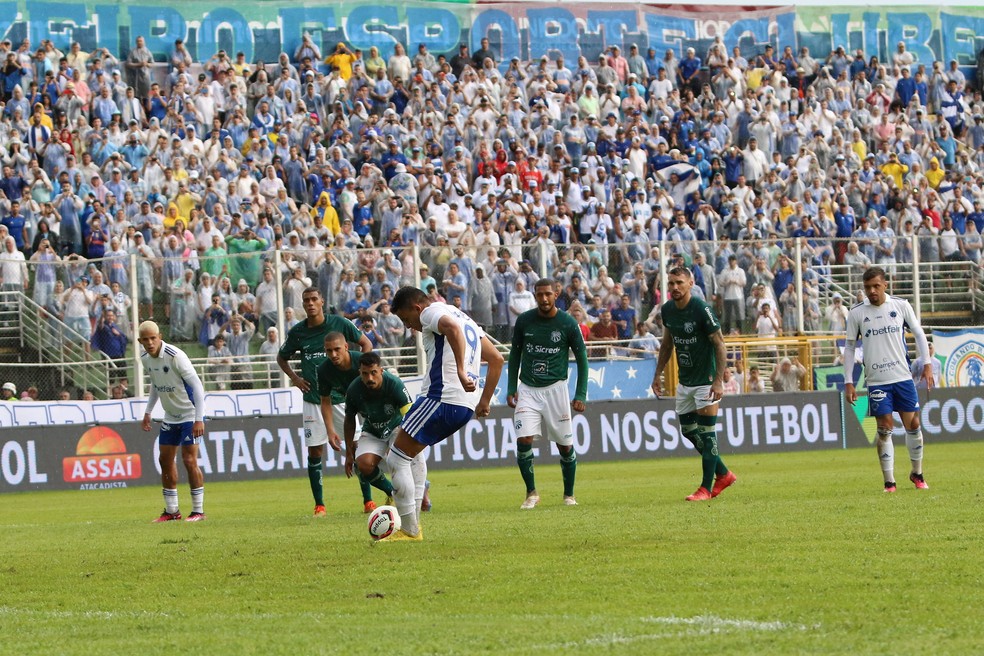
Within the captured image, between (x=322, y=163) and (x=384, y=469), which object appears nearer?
(x=384, y=469)

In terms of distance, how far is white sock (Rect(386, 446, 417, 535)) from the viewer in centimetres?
1175

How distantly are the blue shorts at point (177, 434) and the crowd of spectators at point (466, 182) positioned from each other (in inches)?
407

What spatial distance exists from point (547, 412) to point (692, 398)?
1.44 meters

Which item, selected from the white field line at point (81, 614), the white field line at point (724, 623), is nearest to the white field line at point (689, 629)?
the white field line at point (724, 623)

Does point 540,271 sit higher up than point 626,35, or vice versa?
point 626,35

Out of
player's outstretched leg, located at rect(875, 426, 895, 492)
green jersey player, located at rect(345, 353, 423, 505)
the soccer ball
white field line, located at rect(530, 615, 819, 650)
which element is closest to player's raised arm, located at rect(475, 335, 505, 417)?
the soccer ball

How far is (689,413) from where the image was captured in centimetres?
1606

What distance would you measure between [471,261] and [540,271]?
124cm

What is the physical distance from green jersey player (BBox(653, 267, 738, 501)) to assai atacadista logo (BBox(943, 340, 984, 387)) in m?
16.0

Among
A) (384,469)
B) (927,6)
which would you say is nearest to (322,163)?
(384,469)

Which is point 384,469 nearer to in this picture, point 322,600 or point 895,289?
point 322,600

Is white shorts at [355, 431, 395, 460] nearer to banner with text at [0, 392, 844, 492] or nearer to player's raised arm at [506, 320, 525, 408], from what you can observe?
player's raised arm at [506, 320, 525, 408]

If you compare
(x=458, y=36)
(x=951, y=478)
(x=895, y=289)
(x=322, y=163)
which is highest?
(x=458, y=36)

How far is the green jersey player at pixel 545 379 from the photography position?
16125 mm
